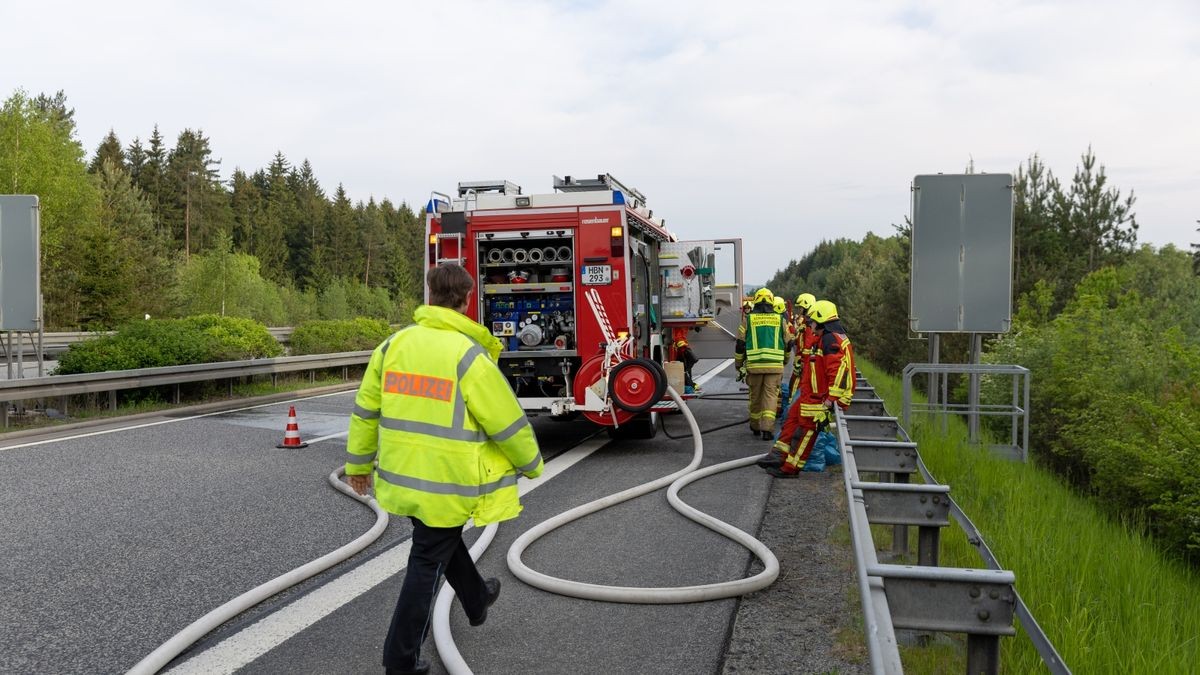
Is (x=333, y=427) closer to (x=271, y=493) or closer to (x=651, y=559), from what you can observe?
(x=271, y=493)

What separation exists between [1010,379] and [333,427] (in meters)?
9.70

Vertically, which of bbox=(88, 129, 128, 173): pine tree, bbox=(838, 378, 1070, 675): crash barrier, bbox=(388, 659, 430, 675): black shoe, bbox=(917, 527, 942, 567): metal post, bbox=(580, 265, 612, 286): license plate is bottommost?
bbox=(388, 659, 430, 675): black shoe

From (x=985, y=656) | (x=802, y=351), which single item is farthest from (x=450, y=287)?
(x=802, y=351)

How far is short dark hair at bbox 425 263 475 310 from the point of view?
12.4ft

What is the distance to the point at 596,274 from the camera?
956 cm

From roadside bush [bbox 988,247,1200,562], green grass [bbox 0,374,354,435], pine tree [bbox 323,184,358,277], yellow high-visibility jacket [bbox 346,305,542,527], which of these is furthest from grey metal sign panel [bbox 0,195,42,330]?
pine tree [bbox 323,184,358,277]

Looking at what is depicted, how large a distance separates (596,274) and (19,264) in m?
8.26

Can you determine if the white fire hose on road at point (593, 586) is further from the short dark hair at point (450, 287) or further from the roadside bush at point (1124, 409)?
the roadside bush at point (1124, 409)

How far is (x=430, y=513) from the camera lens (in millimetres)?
3604

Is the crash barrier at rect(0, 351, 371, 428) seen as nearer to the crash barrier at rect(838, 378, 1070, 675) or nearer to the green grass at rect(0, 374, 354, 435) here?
the green grass at rect(0, 374, 354, 435)

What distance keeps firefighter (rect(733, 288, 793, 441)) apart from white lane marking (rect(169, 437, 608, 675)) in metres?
5.80

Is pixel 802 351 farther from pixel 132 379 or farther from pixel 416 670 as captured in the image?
pixel 132 379

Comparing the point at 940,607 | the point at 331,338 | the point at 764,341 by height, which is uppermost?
the point at 764,341

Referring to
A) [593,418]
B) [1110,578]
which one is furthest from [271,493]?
[1110,578]
